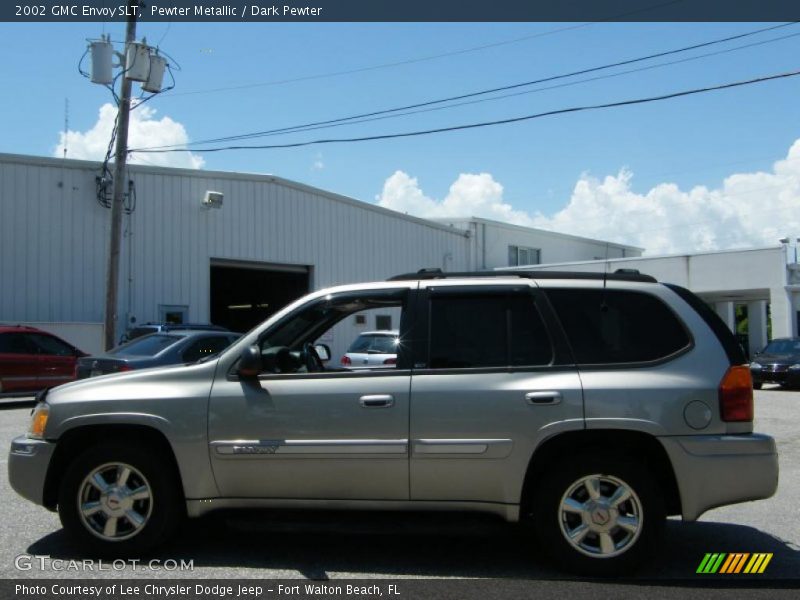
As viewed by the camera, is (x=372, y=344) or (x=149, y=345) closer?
(x=372, y=344)

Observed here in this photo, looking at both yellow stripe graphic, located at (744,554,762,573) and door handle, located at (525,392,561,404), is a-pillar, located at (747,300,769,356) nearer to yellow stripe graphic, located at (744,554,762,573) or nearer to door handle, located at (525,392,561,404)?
yellow stripe graphic, located at (744,554,762,573)

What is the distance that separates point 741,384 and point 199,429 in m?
3.42

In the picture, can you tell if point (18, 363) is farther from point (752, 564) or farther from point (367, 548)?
point (752, 564)

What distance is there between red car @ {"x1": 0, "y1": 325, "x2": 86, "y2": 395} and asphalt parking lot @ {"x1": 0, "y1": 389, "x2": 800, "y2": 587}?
35.4 feet

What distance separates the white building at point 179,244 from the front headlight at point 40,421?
13747 mm

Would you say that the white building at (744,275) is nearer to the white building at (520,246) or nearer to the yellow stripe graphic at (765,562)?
the white building at (520,246)

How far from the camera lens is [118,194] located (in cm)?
1888

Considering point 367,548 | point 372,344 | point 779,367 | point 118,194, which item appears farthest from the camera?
point 779,367

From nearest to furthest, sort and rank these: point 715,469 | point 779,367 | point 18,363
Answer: point 715,469 → point 18,363 → point 779,367

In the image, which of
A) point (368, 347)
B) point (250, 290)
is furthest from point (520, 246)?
point (368, 347)

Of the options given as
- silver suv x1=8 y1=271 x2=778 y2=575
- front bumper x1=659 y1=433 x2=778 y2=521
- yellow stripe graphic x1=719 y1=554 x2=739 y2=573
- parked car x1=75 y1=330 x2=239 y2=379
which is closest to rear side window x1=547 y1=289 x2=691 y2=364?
silver suv x1=8 y1=271 x2=778 y2=575

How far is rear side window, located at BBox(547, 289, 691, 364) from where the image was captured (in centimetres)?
516

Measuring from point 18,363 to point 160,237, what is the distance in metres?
8.27

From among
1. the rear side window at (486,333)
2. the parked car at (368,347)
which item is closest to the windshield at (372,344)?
the parked car at (368,347)
